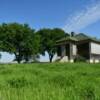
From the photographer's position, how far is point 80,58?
61.9m

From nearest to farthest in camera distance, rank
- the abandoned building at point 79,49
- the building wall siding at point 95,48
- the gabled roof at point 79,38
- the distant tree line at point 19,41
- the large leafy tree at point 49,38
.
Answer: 1. the abandoned building at point 79,49
2. the building wall siding at point 95,48
3. the gabled roof at point 79,38
4. the distant tree line at point 19,41
5. the large leafy tree at point 49,38

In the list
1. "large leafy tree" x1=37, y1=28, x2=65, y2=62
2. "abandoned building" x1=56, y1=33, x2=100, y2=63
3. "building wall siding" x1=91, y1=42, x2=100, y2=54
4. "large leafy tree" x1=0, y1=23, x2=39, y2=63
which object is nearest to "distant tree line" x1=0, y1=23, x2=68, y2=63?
"large leafy tree" x1=0, y1=23, x2=39, y2=63

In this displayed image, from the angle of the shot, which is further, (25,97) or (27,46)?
(27,46)

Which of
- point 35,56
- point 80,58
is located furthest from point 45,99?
point 35,56

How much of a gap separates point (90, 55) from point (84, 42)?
281 cm

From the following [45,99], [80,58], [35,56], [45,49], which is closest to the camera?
[45,99]

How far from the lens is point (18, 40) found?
71688mm

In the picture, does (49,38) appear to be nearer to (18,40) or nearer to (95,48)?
(18,40)

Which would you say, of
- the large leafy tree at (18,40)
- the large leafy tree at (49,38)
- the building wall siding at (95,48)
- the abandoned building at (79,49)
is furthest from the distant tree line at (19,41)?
the building wall siding at (95,48)

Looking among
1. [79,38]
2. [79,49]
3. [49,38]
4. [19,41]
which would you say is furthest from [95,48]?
[49,38]

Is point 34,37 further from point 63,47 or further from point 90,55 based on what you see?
point 90,55

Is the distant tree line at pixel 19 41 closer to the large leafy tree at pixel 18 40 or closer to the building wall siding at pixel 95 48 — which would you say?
the large leafy tree at pixel 18 40

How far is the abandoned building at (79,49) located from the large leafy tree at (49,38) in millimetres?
15722

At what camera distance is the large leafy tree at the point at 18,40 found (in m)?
70.9
